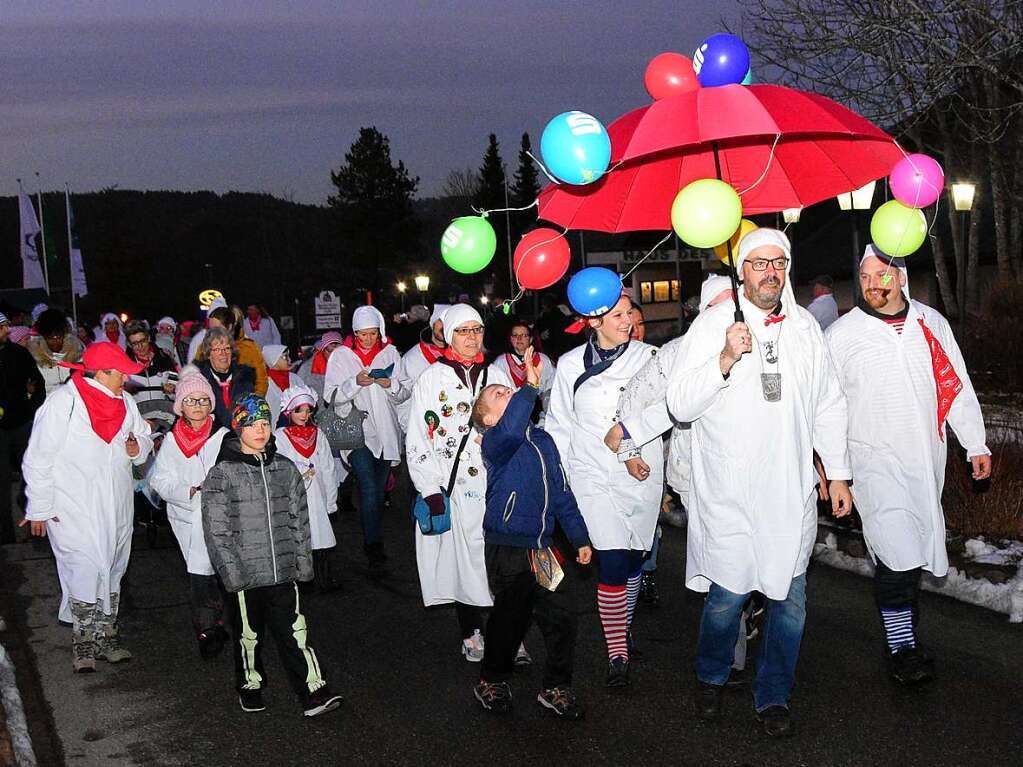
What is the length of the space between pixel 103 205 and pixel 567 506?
470ft

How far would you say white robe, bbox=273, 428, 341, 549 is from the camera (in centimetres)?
819

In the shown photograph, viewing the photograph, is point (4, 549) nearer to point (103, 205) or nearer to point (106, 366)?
point (106, 366)

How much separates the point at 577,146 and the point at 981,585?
4.12 m

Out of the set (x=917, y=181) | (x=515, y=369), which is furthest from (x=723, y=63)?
(x=515, y=369)

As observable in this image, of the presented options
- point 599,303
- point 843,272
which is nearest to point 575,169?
point 599,303

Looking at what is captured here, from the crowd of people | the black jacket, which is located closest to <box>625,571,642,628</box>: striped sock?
the crowd of people

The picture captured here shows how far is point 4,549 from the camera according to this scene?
433 inches

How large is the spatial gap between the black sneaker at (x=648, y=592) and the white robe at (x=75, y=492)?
3499 millimetres

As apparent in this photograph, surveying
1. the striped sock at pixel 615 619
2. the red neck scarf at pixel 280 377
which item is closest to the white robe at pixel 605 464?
the striped sock at pixel 615 619

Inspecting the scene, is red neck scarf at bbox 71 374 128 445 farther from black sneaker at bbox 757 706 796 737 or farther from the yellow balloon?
black sneaker at bbox 757 706 796 737

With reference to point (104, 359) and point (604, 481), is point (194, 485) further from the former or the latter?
point (604, 481)

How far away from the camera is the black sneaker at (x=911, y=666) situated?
19.0ft

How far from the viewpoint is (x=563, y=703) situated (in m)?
5.64

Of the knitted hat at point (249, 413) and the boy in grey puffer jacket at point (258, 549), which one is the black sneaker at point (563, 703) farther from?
the knitted hat at point (249, 413)
